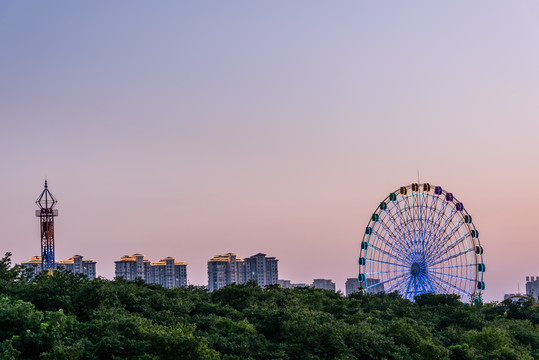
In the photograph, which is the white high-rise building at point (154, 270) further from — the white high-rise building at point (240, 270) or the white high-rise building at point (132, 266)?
the white high-rise building at point (240, 270)

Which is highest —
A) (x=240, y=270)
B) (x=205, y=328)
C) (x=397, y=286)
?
(x=240, y=270)

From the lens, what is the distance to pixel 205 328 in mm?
28484

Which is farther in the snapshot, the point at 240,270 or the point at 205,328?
the point at 240,270

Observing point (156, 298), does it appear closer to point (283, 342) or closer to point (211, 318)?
point (211, 318)

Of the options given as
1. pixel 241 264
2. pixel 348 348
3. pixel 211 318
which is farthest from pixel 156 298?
pixel 241 264

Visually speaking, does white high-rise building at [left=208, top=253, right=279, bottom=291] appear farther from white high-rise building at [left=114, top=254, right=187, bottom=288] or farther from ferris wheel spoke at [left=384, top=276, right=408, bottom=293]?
ferris wheel spoke at [left=384, top=276, right=408, bottom=293]

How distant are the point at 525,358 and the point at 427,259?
23626 millimetres

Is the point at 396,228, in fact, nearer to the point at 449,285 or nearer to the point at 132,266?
the point at 449,285

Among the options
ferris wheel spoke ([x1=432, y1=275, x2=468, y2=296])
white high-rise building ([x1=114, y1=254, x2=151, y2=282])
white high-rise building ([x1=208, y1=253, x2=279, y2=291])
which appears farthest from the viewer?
white high-rise building ([x1=208, y1=253, x2=279, y2=291])

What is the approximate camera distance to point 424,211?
5681 centimetres

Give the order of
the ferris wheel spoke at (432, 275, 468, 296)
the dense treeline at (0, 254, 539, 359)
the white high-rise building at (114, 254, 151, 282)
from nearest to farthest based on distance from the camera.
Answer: the dense treeline at (0, 254, 539, 359) → the ferris wheel spoke at (432, 275, 468, 296) → the white high-rise building at (114, 254, 151, 282)

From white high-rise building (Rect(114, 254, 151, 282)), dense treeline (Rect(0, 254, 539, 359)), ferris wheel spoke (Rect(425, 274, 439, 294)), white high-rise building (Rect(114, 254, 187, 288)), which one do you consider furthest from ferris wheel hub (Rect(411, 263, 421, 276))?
white high-rise building (Rect(114, 254, 151, 282))

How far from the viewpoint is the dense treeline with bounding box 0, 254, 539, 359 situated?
65.7 ft

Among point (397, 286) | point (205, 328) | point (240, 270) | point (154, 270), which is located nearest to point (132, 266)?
point (154, 270)
